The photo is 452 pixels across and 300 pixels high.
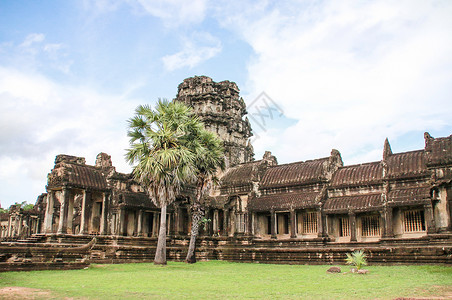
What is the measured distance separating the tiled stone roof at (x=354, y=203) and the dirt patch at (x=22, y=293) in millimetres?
18522

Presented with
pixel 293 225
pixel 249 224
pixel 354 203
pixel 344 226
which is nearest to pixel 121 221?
pixel 249 224

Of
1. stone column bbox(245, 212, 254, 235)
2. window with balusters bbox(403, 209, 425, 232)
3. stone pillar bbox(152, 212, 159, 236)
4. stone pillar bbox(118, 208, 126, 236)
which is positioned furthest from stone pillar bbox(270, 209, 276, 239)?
stone pillar bbox(118, 208, 126, 236)

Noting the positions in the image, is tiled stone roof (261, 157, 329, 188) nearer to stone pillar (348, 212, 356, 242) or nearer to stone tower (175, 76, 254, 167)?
stone pillar (348, 212, 356, 242)

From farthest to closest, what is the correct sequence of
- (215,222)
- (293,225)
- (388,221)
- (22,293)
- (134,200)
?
(215,222) → (134,200) → (293,225) → (388,221) → (22,293)

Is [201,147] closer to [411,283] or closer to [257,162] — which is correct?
[257,162]

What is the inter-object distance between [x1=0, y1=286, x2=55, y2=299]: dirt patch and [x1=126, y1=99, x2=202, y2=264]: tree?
441 inches

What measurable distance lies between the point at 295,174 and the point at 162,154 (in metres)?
11.4

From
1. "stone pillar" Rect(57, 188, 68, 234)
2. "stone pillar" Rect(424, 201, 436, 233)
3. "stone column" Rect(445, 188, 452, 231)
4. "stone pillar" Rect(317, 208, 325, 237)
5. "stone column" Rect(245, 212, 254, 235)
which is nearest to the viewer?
"stone column" Rect(445, 188, 452, 231)

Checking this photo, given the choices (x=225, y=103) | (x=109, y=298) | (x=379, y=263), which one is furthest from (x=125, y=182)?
(x=109, y=298)

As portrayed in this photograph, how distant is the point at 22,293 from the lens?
453 inches

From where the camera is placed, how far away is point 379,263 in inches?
858

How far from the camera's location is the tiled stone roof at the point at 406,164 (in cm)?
2468

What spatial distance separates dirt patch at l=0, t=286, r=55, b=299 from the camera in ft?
35.9

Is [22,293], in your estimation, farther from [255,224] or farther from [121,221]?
[255,224]
